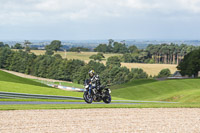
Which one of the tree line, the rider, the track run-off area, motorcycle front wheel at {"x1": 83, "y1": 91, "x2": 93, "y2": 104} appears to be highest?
the rider

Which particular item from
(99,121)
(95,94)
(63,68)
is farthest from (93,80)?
(63,68)

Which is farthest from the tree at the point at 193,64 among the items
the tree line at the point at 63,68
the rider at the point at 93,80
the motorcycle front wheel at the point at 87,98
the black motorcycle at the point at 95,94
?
the rider at the point at 93,80

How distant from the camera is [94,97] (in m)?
24.9

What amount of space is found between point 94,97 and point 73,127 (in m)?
8.38

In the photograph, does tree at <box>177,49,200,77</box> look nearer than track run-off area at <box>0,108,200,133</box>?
No

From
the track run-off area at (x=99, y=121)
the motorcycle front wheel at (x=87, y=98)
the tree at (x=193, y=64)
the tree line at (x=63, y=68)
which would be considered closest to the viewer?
the track run-off area at (x=99, y=121)

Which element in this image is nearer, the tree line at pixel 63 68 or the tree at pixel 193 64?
the tree at pixel 193 64

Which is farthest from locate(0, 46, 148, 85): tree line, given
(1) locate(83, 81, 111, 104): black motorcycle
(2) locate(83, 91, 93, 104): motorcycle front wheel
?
(2) locate(83, 91, 93, 104): motorcycle front wheel

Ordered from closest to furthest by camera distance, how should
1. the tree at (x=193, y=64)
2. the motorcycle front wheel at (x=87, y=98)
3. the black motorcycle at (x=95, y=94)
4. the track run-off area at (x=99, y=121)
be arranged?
the track run-off area at (x=99, y=121), the black motorcycle at (x=95, y=94), the motorcycle front wheel at (x=87, y=98), the tree at (x=193, y=64)

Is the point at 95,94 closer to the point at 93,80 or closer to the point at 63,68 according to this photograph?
the point at 93,80

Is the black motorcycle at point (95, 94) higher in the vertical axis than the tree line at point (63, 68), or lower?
higher

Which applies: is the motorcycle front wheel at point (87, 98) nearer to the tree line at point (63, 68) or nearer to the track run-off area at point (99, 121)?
the track run-off area at point (99, 121)

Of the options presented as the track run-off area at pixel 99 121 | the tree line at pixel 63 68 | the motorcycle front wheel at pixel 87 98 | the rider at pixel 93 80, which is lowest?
the tree line at pixel 63 68

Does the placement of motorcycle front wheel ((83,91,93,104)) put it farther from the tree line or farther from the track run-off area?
the tree line
